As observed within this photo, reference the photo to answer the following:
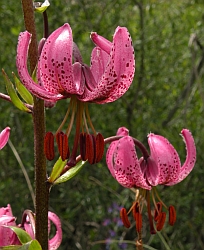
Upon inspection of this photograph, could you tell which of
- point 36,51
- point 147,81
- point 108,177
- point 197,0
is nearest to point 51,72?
point 36,51

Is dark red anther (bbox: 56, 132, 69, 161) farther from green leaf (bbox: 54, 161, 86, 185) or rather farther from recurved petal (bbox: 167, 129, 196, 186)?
recurved petal (bbox: 167, 129, 196, 186)

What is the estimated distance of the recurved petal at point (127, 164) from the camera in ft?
3.18

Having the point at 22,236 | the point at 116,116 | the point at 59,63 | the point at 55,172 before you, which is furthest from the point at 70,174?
the point at 116,116

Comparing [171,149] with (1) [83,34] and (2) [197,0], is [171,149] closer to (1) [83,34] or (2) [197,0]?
(1) [83,34]

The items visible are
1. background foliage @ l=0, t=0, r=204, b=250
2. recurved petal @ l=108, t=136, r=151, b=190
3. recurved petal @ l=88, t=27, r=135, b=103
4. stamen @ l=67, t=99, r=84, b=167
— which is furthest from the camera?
background foliage @ l=0, t=0, r=204, b=250

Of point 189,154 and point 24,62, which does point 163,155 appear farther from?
point 24,62

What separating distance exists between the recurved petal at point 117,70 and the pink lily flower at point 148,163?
135mm

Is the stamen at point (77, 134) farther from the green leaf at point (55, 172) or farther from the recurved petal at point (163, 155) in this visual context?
the recurved petal at point (163, 155)

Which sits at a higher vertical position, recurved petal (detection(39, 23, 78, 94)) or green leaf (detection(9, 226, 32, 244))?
recurved petal (detection(39, 23, 78, 94))

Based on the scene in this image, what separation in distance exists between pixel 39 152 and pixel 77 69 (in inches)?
6.8

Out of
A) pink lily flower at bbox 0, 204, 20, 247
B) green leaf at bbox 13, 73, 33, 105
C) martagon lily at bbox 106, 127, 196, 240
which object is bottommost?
pink lily flower at bbox 0, 204, 20, 247

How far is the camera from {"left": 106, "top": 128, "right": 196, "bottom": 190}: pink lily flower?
98 cm

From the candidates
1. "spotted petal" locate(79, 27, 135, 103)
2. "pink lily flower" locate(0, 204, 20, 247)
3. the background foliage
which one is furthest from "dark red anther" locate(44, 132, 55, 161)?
the background foliage

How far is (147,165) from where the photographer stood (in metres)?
1.05
